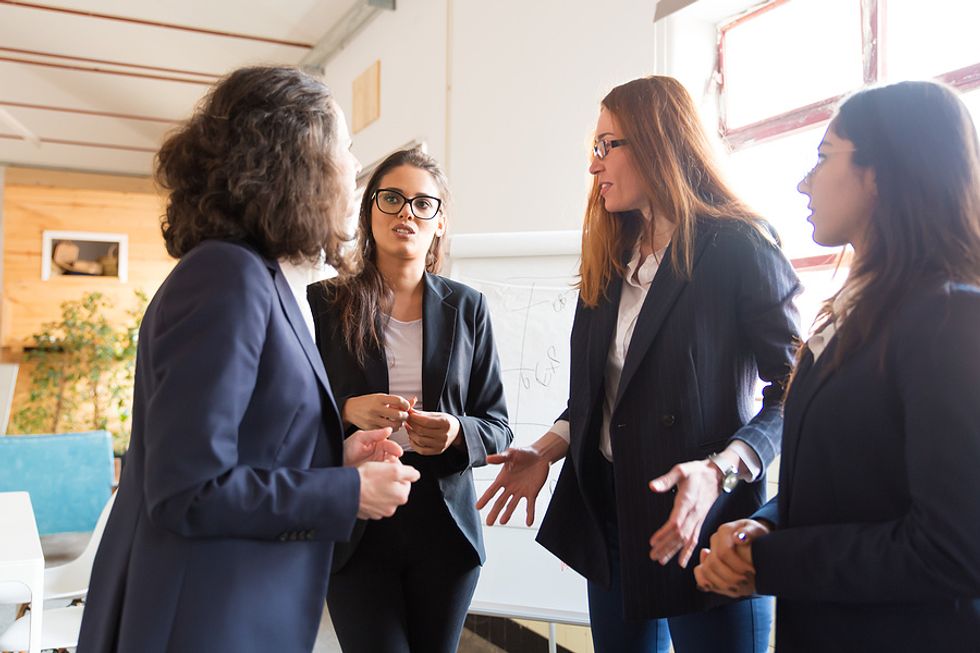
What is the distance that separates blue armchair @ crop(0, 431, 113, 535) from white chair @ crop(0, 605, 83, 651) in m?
1.09

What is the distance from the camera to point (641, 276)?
1618 mm

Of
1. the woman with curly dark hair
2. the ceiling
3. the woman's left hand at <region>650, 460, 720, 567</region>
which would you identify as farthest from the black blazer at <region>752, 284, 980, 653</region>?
the ceiling

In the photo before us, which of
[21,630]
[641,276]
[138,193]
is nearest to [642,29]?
[641,276]

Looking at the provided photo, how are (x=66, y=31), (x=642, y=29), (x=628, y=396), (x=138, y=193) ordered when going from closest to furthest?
1. (x=628, y=396)
2. (x=642, y=29)
3. (x=66, y=31)
4. (x=138, y=193)

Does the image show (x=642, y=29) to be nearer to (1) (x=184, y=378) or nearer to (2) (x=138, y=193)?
(1) (x=184, y=378)

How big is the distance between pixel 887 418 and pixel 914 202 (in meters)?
0.29

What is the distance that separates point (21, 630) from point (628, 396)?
205 centimetres

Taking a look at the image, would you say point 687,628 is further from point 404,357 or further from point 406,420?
point 404,357

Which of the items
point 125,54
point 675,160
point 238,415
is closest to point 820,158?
point 675,160

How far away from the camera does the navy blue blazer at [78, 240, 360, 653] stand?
40.3 inches

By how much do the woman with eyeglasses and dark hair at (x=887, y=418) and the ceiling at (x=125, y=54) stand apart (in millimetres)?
4006

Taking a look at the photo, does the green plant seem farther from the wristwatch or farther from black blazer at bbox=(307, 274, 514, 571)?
the wristwatch

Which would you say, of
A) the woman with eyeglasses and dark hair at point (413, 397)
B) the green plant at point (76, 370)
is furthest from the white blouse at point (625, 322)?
the green plant at point (76, 370)

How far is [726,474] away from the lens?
1307 mm
